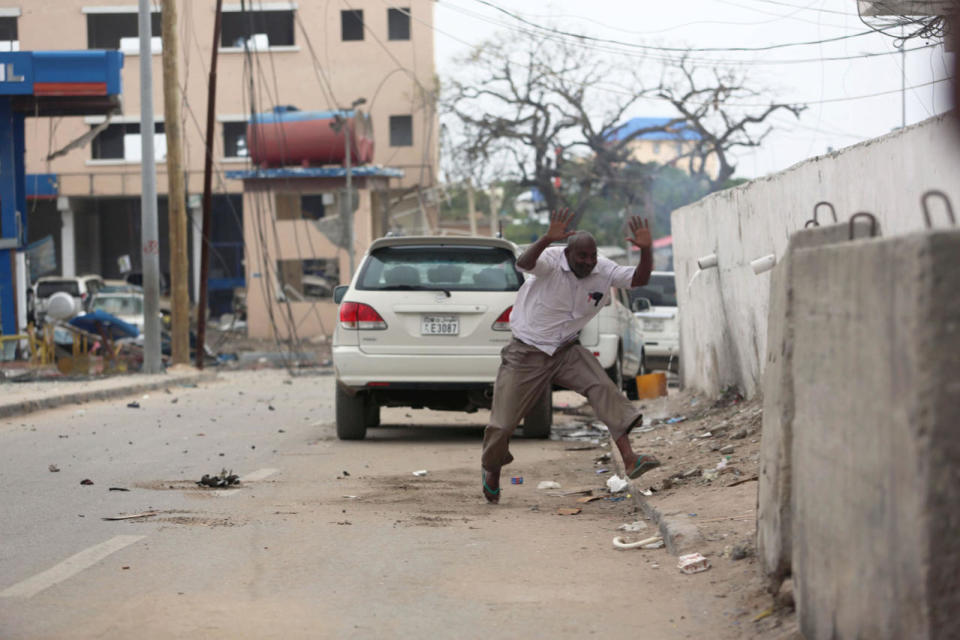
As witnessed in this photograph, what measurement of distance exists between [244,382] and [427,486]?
14.2m

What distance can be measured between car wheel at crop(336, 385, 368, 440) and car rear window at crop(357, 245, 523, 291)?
41.2 inches

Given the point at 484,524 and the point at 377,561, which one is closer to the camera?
the point at 377,561

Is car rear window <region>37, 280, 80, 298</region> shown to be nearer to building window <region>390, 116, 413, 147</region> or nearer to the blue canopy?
the blue canopy

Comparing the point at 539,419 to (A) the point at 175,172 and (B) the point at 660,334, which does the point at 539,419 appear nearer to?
(B) the point at 660,334

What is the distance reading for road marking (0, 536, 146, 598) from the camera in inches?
200

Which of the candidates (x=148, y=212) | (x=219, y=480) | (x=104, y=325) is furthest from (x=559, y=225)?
(x=104, y=325)

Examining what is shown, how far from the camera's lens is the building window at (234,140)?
141 ft

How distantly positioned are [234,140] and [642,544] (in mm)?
38510

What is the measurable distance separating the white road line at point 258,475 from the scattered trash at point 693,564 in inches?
158

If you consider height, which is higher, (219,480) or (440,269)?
(440,269)

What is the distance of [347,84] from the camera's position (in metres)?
42.0

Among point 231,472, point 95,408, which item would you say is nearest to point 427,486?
point 231,472

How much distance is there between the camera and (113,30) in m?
42.3

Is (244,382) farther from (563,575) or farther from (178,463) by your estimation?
(563,575)
